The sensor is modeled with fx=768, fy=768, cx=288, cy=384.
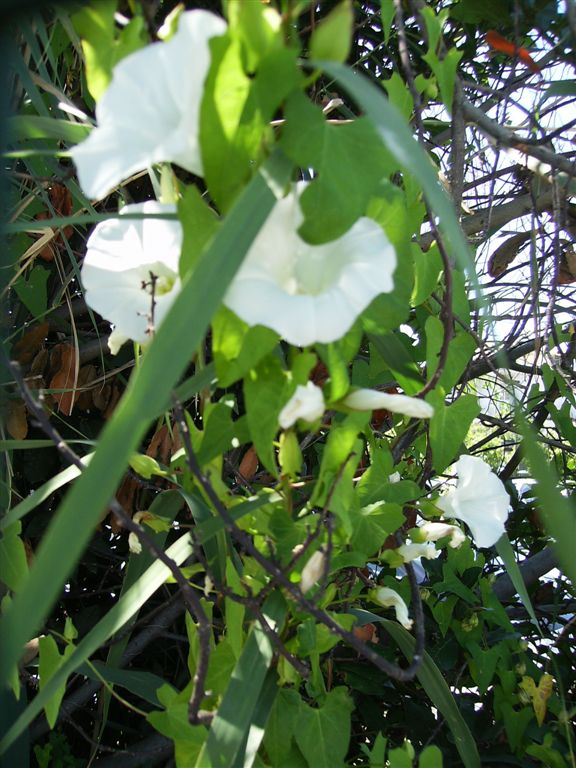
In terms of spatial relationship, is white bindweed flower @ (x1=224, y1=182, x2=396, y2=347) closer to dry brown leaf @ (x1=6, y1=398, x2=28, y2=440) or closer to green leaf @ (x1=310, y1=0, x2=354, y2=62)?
green leaf @ (x1=310, y1=0, x2=354, y2=62)

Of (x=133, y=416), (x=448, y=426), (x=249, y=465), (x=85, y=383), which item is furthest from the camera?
(x=85, y=383)

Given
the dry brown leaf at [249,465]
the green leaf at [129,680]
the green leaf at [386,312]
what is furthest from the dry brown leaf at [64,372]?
the green leaf at [386,312]

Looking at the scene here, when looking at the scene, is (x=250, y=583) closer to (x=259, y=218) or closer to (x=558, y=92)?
(x=259, y=218)

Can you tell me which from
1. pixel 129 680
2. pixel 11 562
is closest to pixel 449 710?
pixel 129 680

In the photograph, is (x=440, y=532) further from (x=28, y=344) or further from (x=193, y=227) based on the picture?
(x=28, y=344)

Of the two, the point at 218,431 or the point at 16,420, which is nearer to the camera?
the point at 218,431

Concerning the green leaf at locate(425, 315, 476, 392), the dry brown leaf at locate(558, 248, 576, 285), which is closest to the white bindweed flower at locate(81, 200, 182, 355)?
the green leaf at locate(425, 315, 476, 392)
